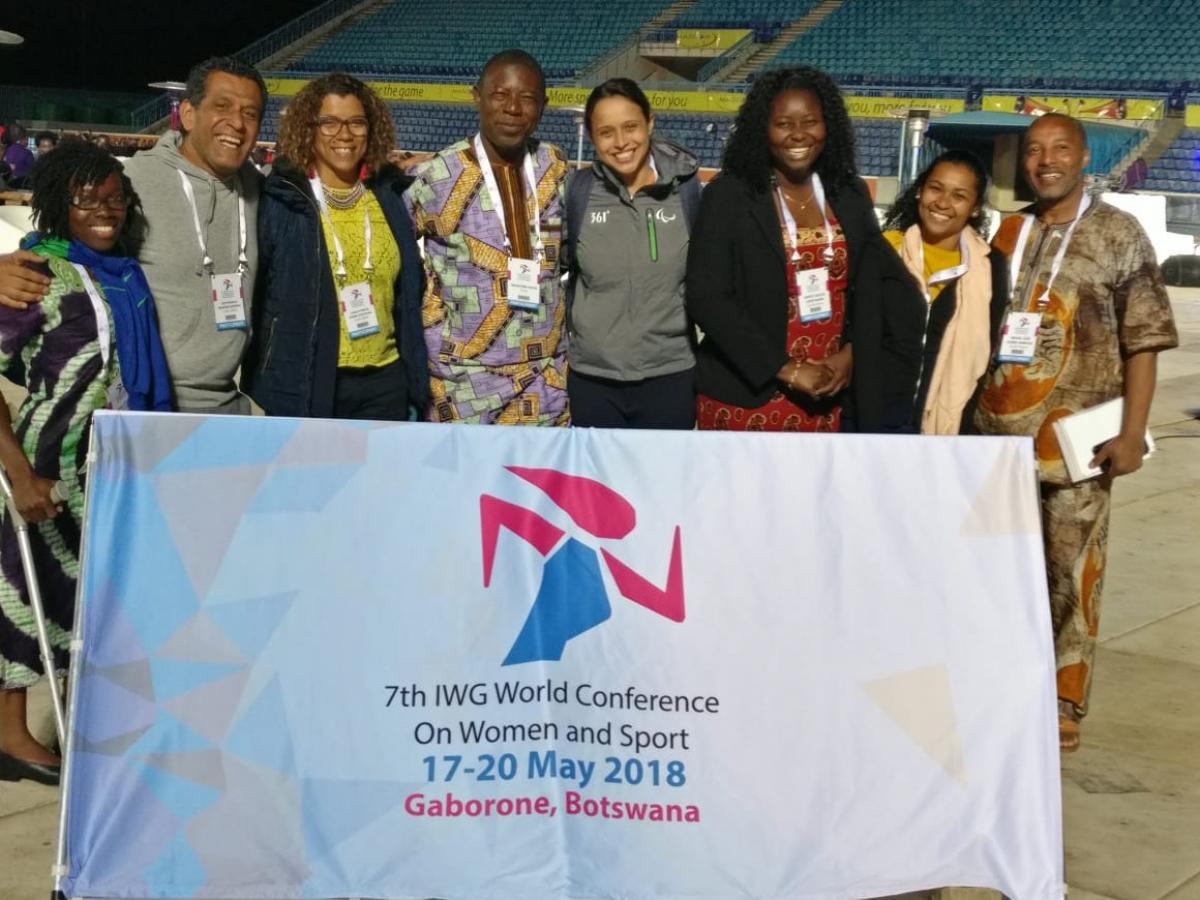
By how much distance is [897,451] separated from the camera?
2.86 metres

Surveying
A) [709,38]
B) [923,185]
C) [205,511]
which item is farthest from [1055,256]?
[709,38]

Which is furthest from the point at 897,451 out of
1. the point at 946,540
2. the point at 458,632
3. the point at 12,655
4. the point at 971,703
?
the point at 12,655

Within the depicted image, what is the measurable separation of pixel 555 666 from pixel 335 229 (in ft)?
4.94

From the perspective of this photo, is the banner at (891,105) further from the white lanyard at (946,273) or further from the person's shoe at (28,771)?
the person's shoe at (28,771)

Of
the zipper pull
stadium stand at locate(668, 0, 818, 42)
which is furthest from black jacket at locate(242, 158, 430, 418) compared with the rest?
stadium stand at locate(668, 0, 818, 42)

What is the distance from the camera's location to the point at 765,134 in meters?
3.83

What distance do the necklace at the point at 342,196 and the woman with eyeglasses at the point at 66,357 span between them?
A: 49 centimetres

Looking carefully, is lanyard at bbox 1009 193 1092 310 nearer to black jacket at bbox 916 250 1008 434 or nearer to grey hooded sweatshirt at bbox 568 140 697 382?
black jacket at bbox 916 250 1008 434

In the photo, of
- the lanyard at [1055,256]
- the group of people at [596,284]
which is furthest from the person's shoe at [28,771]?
the lanyard at [1055,256]

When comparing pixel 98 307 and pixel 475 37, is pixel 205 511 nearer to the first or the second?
pixel 98 307

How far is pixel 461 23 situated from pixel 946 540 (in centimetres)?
3596

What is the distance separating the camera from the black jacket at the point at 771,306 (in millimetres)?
3729

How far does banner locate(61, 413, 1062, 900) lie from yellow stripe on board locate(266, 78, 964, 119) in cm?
2054

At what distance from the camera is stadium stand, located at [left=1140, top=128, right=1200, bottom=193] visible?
23984mm
